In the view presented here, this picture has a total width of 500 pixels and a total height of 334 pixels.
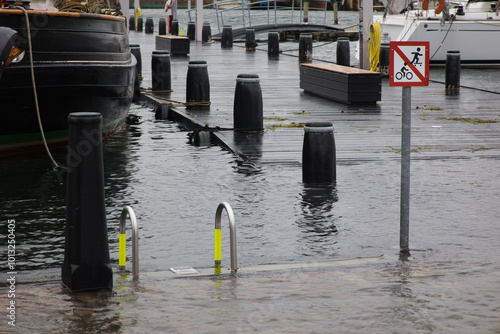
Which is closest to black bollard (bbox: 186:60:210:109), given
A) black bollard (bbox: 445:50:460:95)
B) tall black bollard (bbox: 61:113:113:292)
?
black bollard (bbox: 445:50:460:95)

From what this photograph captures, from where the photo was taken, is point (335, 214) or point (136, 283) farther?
point (335, 214)

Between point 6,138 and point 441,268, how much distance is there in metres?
8.12

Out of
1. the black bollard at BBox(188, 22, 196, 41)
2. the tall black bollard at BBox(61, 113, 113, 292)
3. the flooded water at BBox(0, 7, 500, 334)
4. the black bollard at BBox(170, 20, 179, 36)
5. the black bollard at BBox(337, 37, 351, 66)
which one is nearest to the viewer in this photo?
the flooded water at BBox(0, 7, 500, 334)

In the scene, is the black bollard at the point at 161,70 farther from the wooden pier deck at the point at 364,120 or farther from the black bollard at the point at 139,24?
the black bollard at the point at 139,24

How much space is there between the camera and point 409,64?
22.9 feet

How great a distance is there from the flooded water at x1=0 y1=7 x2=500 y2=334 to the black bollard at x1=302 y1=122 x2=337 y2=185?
21 centimetres

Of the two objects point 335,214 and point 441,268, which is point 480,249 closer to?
point 441,268

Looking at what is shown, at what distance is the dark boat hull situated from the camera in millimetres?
12508

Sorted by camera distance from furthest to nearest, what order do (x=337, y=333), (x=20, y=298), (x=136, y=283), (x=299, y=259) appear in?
(x=299, y=259) → (x=136, y=283) → (x=20, y=298) → (x=337, y=333)

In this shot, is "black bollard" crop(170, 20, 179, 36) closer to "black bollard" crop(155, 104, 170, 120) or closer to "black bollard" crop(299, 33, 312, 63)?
"black bollard" crop(299, 33, 312, 63)

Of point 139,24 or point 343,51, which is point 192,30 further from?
point 343,51

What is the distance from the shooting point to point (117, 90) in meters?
14.5

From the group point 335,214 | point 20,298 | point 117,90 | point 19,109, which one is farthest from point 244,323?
point 117,90

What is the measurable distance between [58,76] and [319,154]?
4.88 m
